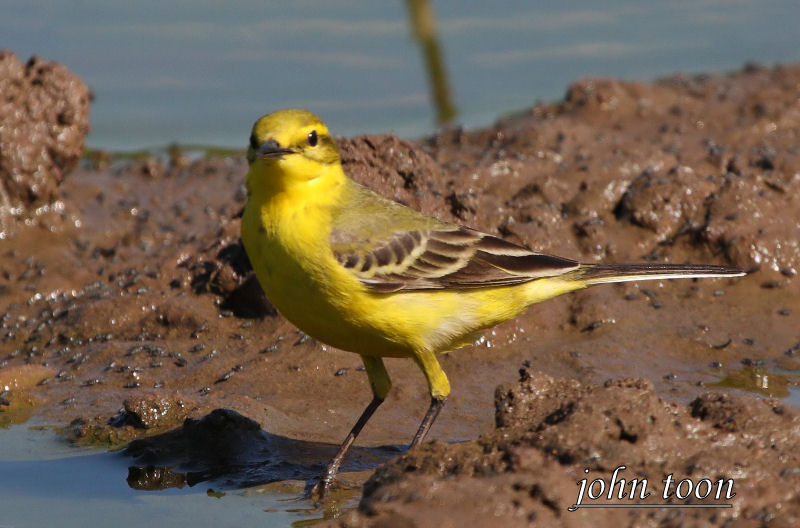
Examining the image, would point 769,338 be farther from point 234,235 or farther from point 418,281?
point 234,235

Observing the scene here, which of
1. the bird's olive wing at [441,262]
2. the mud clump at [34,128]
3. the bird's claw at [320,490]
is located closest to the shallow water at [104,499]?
the bird's claw at [320,490]

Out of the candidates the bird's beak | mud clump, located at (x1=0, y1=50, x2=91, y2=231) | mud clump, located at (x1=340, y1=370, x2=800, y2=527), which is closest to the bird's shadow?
mud clump, located at (x1=340, y1=370, x2=800, y2=527)

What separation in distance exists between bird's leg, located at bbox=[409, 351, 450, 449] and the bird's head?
4.28 feet

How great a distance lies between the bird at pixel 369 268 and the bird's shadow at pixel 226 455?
23 cm

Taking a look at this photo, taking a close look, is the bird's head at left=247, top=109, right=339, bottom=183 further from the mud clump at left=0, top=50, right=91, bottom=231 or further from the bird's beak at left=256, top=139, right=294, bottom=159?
the mud clump at left=0, top=50, right=91, bottom=231

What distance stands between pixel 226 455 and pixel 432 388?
4.43 feet

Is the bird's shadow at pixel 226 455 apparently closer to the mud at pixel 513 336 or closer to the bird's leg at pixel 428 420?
the mud at pixel 513 336

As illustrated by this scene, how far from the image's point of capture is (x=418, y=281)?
23.1 ft

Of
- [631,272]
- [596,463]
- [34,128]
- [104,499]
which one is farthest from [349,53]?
[596,463]

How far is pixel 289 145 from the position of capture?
6.70m

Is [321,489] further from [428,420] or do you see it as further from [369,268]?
[369,268]

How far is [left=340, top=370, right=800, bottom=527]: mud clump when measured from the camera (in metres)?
5.07

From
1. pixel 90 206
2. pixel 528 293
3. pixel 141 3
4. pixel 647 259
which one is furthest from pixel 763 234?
pixel 141 3

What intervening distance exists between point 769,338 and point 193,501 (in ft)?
14.6
